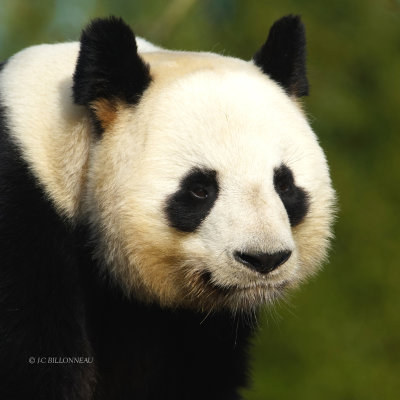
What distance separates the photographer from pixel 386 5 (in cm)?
1277

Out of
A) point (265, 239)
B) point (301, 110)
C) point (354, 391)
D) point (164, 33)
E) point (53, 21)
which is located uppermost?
point (301, 110)

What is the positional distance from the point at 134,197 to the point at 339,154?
322 inches

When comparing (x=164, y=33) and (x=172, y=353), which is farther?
(x=164, y=33)

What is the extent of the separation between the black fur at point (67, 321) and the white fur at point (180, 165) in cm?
16

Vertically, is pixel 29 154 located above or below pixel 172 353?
above

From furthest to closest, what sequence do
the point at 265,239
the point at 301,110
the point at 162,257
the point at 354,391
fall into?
1. the point at 354,391
2. the point at 301,110
3. the point at 162,257
4. the point at 265,239

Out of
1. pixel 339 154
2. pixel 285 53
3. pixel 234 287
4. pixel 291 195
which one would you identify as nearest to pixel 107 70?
pixel 285 53

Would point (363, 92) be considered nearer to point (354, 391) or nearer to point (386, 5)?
point (386, 5)

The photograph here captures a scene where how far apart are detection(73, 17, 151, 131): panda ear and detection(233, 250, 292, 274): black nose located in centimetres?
115

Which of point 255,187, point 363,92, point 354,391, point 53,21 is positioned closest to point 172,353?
point 255,187

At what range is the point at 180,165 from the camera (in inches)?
193

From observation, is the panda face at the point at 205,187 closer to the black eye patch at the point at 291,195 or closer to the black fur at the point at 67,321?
the black eye patch at the point at 291,195

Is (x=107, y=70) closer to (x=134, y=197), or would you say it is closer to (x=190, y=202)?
(x=134, y=197)

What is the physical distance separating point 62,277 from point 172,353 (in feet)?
3.55
